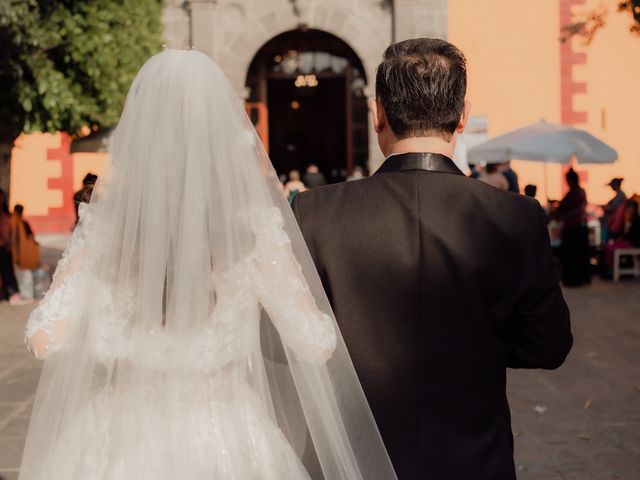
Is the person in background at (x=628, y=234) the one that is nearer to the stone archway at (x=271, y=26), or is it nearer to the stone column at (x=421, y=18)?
the stone column at (x=421, y=18)

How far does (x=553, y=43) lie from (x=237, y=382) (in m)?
18.6

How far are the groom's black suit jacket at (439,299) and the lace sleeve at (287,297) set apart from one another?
0.63 feet

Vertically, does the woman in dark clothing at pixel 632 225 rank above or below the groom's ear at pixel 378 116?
below

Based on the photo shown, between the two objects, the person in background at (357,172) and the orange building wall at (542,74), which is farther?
the orange building wall at (542,74)

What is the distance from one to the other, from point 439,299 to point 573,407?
4828mm

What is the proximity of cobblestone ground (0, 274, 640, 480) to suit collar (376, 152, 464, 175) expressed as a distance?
10.7 feet

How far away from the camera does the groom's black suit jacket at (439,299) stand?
7.34 ft

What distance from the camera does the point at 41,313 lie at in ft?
8.64

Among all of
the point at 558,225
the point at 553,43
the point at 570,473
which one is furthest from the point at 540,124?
the point at 570,473

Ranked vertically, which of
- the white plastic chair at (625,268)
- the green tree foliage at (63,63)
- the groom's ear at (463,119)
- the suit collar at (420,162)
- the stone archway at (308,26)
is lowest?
the white plastic chair at (625,268)

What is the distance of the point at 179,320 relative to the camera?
2621mm

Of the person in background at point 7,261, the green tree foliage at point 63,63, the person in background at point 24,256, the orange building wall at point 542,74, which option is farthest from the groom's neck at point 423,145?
the orange building wall at point 542,74

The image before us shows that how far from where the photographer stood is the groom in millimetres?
2240

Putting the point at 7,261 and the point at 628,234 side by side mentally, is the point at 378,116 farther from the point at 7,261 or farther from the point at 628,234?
the point at 628,234
